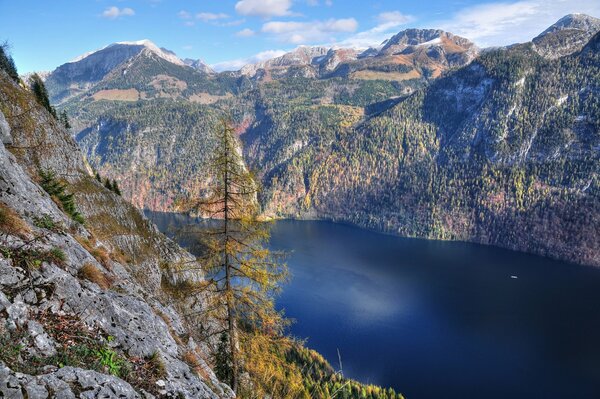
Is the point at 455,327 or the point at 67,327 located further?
the point at 455,327

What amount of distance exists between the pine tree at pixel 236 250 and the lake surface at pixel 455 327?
183 feet

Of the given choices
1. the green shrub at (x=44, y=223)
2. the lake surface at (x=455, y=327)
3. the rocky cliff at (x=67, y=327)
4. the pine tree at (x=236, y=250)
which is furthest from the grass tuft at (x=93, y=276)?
the lake surface at (x=455, y=327)

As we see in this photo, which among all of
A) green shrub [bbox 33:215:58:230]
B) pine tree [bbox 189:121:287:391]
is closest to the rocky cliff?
green shrub [bbox 33:215:58:230]

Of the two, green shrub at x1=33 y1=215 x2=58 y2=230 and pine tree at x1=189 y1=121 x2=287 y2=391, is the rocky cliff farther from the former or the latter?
pine tree at x1=189 y1=121 x2=287 y2=391

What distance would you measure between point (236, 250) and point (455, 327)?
12503 centimetres

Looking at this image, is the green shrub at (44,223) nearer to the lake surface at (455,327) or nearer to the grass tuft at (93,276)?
the grass tuft at (93,276)

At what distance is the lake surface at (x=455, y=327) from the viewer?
99875mm

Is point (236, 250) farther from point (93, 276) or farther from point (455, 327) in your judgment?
point (455, 327)

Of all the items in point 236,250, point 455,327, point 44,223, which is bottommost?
point 455,327

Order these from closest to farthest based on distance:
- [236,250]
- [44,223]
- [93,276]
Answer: [93,276] < [44,223] < [236,250]

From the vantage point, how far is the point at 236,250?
874 inches

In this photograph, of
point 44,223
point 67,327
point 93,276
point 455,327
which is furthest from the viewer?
point 455,327

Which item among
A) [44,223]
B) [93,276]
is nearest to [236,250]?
[93,276]

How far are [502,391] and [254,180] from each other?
100080mm
